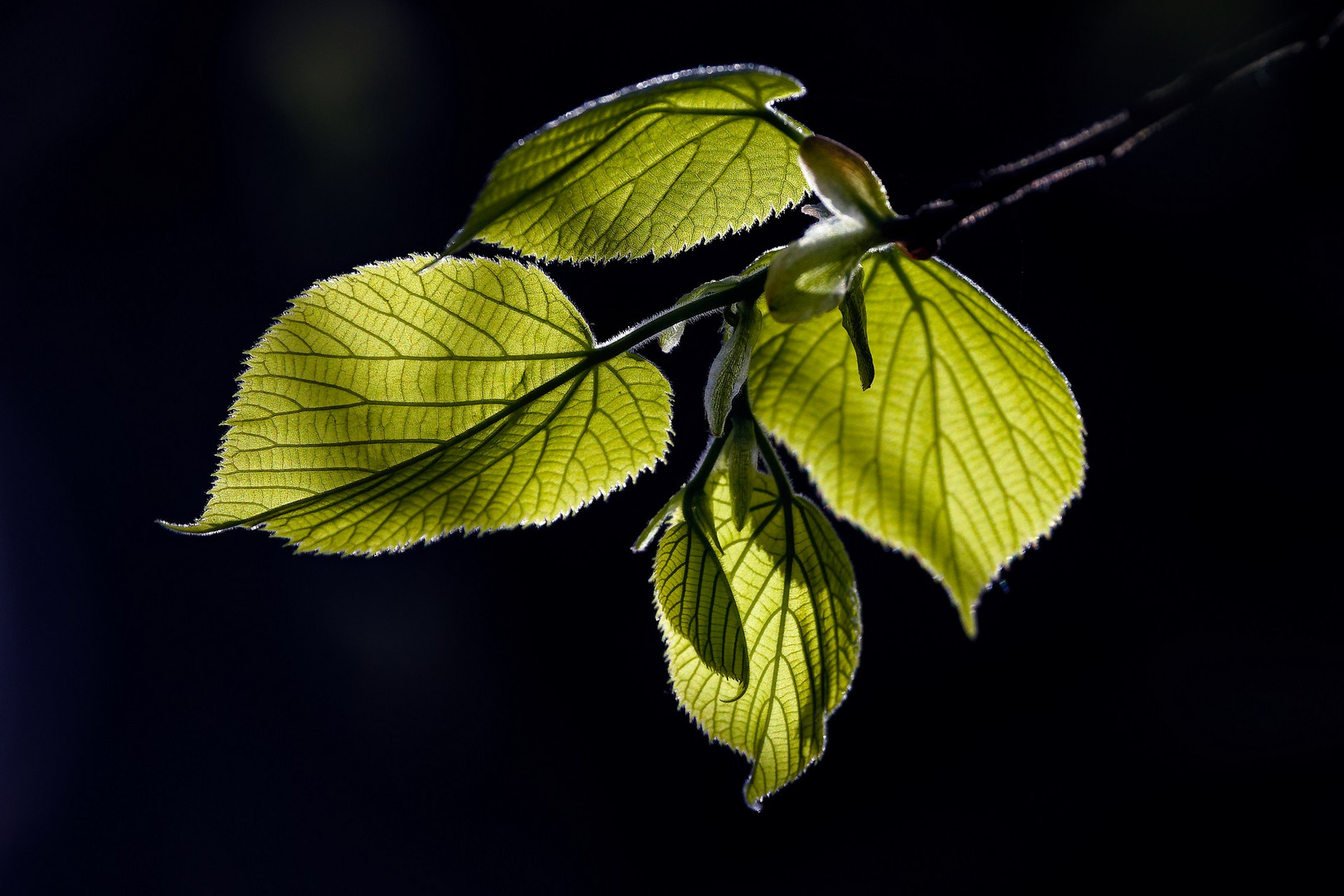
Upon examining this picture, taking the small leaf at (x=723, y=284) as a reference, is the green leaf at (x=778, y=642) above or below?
below

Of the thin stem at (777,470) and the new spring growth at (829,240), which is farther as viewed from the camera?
the thin stem at (777,470)

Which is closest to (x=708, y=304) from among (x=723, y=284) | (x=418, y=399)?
(x=723, y=284)

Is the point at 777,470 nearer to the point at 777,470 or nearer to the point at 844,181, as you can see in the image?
the point at 777,470

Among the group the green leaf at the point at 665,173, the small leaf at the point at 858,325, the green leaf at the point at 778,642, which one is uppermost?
the green leaf at the point at 665,173

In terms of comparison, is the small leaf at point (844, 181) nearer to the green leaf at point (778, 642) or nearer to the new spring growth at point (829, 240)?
the new spring growth at point (829, 240)

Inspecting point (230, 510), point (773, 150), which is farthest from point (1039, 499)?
point (230, 510)

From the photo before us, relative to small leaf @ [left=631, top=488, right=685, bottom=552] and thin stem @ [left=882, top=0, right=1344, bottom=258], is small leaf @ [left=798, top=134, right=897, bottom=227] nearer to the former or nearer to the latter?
thin stem @ [left=882, top=0, right=1344, bottom=258]

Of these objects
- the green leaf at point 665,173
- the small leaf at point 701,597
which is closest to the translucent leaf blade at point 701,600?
the small leaf at point 701,597
